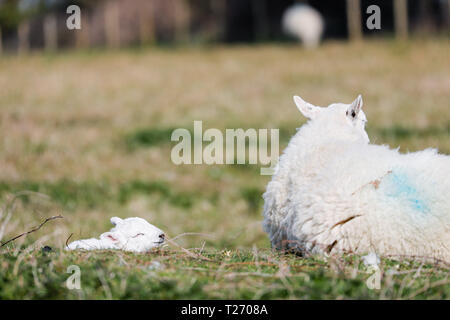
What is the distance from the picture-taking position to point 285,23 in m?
26.6

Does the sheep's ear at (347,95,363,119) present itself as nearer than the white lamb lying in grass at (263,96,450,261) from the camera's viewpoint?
No

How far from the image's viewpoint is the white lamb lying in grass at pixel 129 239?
3.88 metres

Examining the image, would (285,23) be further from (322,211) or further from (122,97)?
(322,211)

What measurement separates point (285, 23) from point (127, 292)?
2480 centimetres

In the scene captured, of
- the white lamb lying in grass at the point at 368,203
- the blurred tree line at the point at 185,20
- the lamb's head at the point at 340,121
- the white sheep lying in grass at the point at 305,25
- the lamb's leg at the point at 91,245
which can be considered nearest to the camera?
the white lamb lying in grass at the point at 368,203

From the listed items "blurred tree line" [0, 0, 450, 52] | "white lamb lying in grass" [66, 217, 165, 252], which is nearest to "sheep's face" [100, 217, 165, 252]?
"white lamb lying in grass" [66, 217, 165, 252]

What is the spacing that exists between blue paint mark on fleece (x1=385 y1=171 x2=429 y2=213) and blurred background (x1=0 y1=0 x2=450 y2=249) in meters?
0.99

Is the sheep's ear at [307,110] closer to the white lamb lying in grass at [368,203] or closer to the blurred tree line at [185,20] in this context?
the white lamb lying in grass at [368,203]

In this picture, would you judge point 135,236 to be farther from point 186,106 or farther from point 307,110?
point 186,106

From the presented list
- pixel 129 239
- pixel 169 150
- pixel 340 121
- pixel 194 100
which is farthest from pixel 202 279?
pixel 194 100

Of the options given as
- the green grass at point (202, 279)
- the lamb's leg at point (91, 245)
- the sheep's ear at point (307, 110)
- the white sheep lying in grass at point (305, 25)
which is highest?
the white sheep lying in grass at point (305, 25)

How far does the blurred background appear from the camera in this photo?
915 cm

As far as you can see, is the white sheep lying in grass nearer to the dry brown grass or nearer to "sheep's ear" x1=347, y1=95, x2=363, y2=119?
the dry brown grass

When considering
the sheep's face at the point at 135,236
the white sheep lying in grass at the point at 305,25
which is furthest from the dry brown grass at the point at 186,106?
the sheep's face at the point at 135,236
